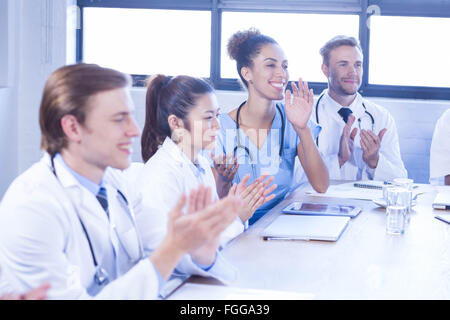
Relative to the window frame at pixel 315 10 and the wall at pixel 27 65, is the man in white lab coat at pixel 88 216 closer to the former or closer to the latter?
the window frame at pixel 315 10

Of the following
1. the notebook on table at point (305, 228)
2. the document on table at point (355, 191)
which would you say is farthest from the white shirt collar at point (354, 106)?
the notebook on table at point (305, 228)

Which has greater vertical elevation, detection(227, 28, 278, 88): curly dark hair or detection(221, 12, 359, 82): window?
detection(221, 12, 359, 82): window

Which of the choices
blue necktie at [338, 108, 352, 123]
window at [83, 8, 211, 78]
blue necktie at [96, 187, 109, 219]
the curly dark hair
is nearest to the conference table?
blue necktie at [96, 187, 109, 219]

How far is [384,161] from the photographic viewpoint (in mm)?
3264

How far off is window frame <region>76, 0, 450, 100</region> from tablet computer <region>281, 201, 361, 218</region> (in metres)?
2.07

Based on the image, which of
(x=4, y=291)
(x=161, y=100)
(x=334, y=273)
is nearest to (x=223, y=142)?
(x=161, y=100)

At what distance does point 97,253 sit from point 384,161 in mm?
2180

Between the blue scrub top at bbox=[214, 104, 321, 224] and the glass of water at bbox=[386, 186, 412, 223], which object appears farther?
the blue scrub top at bbox=[214, 104, 321, 224]

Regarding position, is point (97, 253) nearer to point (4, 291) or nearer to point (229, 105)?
point (4, 291)

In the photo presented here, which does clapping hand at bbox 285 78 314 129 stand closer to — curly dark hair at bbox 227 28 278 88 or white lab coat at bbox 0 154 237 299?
curly dark hair at bbox 227 28 278 88

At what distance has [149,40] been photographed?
4594mm

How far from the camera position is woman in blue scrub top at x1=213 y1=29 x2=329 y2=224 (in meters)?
2.75

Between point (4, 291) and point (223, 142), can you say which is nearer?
point (4, 291)
